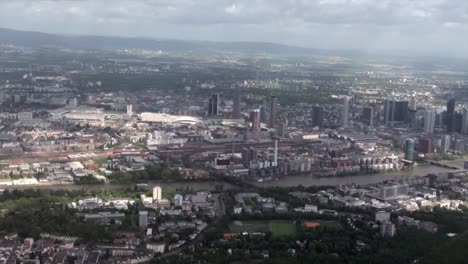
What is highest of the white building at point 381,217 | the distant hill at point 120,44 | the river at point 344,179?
the distant hill at point 120,44

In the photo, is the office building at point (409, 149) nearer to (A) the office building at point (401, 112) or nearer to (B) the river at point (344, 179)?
(B) the river at point (344, 179)

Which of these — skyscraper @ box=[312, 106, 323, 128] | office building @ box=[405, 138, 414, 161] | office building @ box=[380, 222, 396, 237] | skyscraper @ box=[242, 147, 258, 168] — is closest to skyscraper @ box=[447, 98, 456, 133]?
skyscraper @ box=[312, 106, 323, 128]

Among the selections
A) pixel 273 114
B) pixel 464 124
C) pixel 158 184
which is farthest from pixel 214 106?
pixel 158 184

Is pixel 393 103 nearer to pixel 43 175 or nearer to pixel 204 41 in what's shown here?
pixel 43 175

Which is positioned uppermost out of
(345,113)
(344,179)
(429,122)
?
(345,113)

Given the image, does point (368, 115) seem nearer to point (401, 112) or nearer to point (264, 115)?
point (401, 112)

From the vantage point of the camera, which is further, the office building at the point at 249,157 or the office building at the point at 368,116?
the office building at the point at 368,116

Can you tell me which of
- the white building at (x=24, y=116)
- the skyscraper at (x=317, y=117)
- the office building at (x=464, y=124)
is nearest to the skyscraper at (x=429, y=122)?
the office building at (x=464, y=124)
